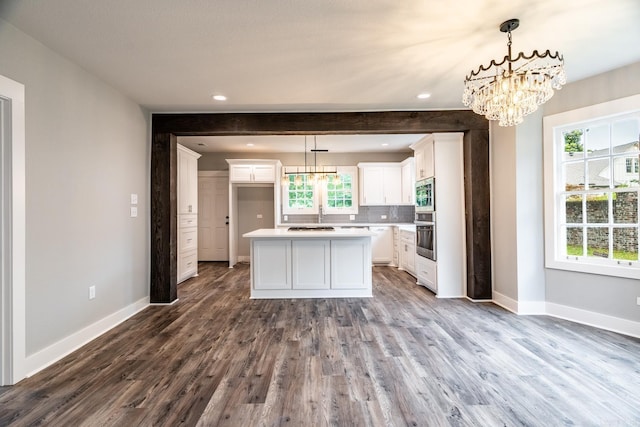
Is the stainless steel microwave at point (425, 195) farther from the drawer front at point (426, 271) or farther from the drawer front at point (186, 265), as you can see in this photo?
the drawer front at point (186, 265)

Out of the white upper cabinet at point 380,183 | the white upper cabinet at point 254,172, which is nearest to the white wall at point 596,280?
the white upper cabinet at point 380,183

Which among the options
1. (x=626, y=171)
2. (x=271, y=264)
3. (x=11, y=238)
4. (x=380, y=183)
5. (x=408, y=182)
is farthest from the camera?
(x=380, y=183)

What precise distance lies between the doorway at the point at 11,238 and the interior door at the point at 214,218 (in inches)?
194

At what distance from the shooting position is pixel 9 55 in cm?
215

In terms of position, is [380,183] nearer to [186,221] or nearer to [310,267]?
[310,267]

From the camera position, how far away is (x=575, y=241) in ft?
10.8

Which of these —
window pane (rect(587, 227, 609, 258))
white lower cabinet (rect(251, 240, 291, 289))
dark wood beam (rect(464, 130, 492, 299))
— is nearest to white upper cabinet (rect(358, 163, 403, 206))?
dark wood beam (rect(464, 130, 492, 299))

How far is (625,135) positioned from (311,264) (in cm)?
371

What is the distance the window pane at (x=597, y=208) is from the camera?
3061mm

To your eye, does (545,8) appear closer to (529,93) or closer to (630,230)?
(529,93)

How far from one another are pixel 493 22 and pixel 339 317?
3.04 metres

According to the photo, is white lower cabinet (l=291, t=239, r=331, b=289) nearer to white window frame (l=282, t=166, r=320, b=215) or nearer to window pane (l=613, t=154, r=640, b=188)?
white window frame (l=282, t=166, r=320, b=215)

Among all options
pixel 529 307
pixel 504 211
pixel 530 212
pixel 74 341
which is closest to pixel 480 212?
pixel 504 211

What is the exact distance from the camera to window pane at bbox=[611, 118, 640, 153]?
2.88m
